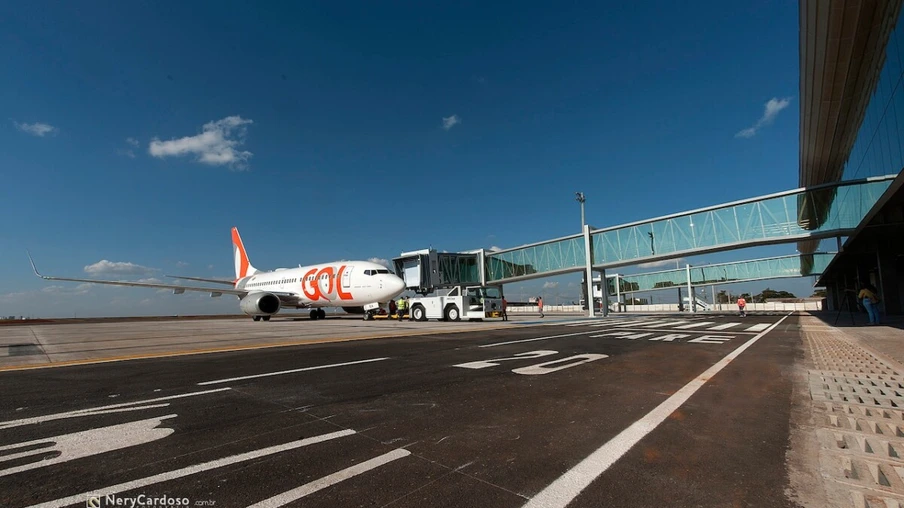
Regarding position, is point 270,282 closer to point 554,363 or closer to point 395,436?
point 554,363

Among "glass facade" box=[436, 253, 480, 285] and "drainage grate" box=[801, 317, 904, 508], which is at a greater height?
"glass facade" box=[436, 253, 480, 285]

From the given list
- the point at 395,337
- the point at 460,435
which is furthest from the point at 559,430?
the point at 395,337

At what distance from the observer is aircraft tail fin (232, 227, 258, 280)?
41.0 meters

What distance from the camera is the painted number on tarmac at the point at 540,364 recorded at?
7137 mm

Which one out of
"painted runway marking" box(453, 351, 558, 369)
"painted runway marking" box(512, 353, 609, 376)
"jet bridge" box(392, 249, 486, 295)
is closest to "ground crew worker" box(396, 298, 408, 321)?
"jet bridge" box(392, 249, 486, 295)

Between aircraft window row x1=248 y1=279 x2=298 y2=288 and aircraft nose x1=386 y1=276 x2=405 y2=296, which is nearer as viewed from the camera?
aircraft nose x1=386 y1=276 x2=405 y2=296

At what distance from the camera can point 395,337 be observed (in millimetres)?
13539

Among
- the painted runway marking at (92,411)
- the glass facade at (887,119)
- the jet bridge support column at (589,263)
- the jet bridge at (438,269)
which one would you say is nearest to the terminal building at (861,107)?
the glass facade at (887,119)

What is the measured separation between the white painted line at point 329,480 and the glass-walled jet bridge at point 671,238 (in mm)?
21410

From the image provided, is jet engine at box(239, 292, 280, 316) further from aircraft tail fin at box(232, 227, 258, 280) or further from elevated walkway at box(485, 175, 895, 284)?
elevated walkway at box(485, 175, 895, 284)

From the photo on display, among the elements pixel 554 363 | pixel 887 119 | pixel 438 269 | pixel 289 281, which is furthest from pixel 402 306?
pixel 887 119

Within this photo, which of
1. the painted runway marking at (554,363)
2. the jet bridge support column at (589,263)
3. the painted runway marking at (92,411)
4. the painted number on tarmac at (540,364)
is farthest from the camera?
the jet bridge support column at (589,263)

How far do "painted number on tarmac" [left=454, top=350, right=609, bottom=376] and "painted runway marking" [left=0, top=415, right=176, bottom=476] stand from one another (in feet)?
15.7

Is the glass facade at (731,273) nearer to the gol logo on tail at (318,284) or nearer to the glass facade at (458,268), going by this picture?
the glass facade at (458,268)
